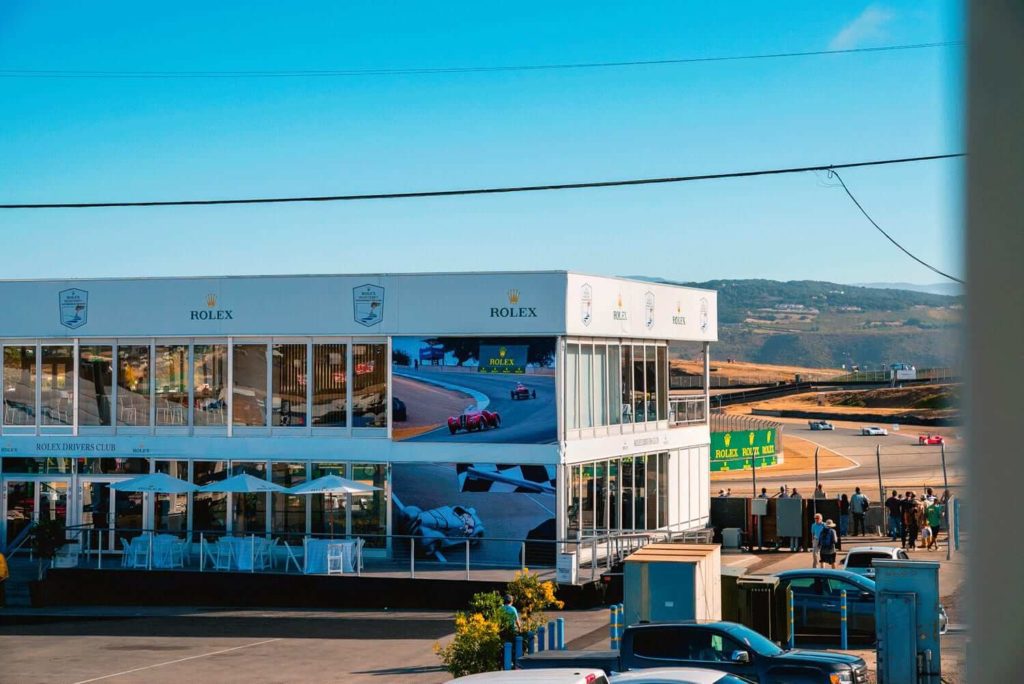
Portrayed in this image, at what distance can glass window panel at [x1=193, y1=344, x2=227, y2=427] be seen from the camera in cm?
3023

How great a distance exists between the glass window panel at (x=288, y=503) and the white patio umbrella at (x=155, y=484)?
7.21 feet

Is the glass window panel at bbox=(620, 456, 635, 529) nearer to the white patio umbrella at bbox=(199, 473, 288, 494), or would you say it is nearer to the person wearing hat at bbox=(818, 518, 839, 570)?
the person wearing hat at bbox=(818, 518, 839, 570)

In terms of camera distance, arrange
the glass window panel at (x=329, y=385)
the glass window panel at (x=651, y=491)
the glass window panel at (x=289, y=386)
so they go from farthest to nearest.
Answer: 1. the glass window panel at (x=651, y=491)
2. the glass window panel at (x=289, y=386)
3. the glass window panel at (x=329, y=385)

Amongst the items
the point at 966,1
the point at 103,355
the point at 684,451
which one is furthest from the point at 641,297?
the point at 966,1

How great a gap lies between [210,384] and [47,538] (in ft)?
17.5

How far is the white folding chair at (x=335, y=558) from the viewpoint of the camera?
26.8 m

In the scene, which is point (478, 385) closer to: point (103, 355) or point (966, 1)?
point (103, 355)

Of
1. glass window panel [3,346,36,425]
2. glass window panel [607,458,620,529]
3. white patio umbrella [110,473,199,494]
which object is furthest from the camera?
glass window panel [3,346,36,425]

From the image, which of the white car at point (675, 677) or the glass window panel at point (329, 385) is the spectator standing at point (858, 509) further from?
the white car at point (675, 677)

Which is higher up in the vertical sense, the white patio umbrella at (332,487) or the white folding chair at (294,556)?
the white patio umbrella at (332,487)

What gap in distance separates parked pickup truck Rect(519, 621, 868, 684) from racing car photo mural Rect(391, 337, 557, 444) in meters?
12.5

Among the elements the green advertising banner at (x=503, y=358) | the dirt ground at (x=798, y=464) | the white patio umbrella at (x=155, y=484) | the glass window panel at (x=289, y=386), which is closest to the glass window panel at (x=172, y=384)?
the white patio umbrella at (x=155, y=484)

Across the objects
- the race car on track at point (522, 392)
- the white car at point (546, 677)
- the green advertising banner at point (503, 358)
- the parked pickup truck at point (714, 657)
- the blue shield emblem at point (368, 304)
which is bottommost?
the parked pickup truck at point (714, 657)

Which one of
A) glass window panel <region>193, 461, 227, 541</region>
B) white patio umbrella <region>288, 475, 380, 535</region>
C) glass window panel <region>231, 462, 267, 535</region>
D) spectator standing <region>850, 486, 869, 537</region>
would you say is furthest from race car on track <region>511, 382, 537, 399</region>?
spectator standing <region>850, 486, 869, 537</region>
